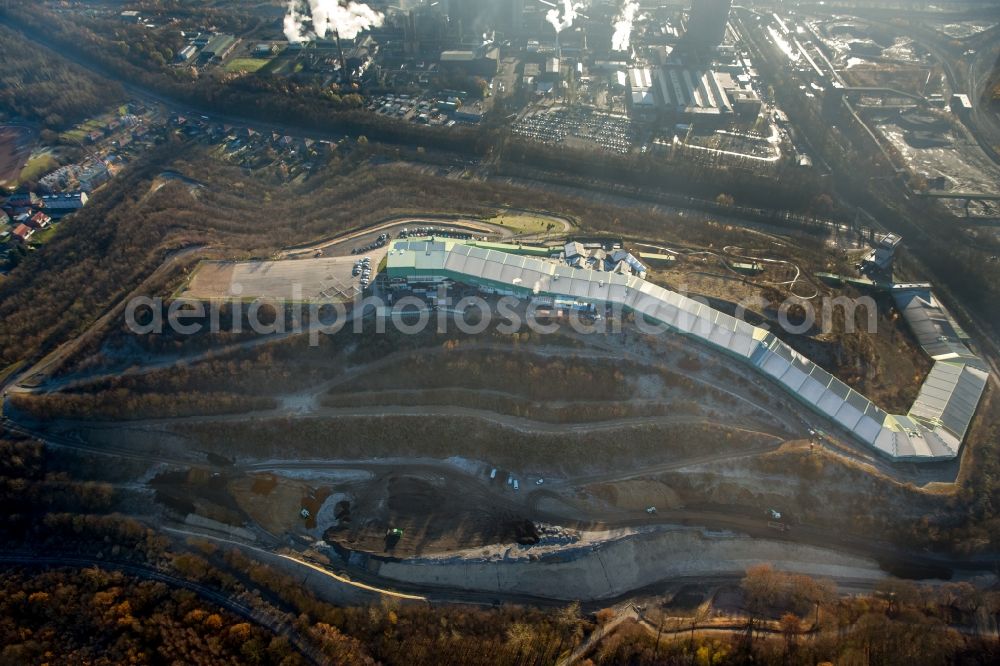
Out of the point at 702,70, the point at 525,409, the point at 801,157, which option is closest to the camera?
the point at 525,409

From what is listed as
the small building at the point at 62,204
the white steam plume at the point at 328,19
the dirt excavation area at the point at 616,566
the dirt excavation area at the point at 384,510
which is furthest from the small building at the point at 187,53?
the dirt excavation area at the point at 616,566

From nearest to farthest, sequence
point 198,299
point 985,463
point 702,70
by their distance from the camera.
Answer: point 985,463
point 198,299
point 702,70

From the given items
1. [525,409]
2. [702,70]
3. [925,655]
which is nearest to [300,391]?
[525,409]

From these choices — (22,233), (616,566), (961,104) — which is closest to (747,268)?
(616,566)

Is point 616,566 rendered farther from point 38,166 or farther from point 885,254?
point 38,166

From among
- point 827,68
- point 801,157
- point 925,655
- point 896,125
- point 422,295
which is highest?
point 827,68

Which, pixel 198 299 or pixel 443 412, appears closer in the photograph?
pixel 443 412

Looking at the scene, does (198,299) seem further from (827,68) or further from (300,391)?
(827,68)

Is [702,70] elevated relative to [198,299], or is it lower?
elevated
